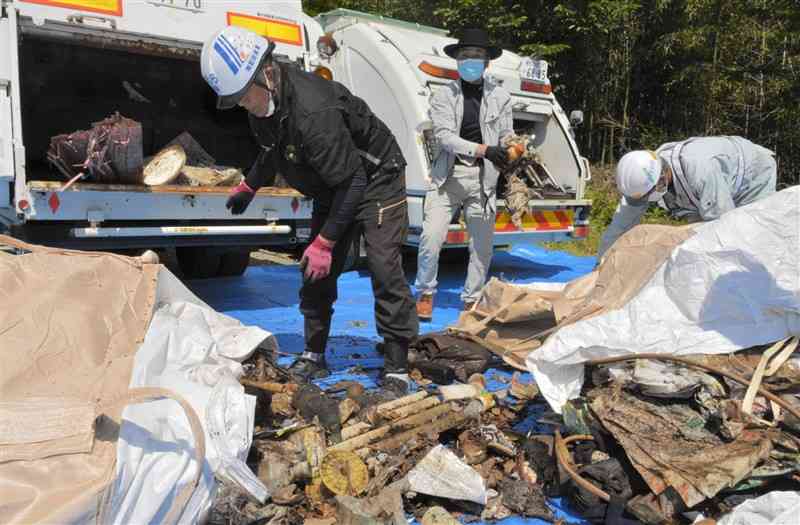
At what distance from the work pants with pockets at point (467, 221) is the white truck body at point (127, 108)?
99cm

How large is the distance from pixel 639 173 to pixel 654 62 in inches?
385

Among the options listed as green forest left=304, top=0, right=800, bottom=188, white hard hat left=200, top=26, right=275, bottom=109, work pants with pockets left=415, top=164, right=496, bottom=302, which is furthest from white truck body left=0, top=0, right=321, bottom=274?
green forest left=304, top=0, right=800, bottom=188

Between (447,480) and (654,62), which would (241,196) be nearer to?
(447,480)

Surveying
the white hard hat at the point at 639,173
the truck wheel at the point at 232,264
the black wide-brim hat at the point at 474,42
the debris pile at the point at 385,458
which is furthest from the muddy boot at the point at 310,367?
the truck wheel at the point at 232,264

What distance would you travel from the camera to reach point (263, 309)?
5.29 metres

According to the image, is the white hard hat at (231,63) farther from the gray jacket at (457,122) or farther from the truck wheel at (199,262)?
the truck wheel at (199,262)

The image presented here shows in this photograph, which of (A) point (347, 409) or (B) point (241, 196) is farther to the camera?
(B) point (241, 196)

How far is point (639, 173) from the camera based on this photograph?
3.74 meters

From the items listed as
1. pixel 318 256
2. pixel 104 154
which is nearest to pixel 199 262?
pixel 104 154

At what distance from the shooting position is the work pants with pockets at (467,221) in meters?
4.96

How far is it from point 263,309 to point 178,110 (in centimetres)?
213

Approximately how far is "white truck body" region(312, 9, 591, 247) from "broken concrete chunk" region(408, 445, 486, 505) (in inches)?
134

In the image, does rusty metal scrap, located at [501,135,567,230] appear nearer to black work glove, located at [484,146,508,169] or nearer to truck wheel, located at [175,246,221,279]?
black work glove, located at [484,146,508,169]

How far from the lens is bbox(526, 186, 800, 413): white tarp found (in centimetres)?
278
